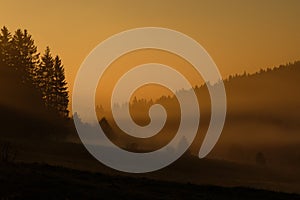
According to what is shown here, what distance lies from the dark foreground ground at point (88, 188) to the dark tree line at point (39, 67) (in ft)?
187

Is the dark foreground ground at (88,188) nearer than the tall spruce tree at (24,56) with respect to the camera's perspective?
Yes

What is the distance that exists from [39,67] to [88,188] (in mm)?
68556

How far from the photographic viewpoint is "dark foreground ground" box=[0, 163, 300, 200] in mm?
32219

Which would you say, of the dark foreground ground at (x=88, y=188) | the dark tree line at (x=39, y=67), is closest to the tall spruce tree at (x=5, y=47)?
the dark tree line at (x=39, y=67)

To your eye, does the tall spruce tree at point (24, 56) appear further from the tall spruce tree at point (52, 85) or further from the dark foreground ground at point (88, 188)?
the dark foreground ground at point (88, 188)

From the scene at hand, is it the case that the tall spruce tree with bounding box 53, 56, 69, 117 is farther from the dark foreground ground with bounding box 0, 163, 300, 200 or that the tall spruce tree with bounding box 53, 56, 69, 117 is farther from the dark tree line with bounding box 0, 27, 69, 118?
the dark foreground ground with bounding box 0, 163, 300, 200

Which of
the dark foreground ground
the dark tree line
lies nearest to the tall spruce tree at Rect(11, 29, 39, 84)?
the dark tree line

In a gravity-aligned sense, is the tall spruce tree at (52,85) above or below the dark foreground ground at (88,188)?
above

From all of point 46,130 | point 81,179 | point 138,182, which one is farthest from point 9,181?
point 46,130

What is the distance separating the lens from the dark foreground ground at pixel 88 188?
106 feet

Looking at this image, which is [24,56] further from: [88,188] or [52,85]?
[88,188]

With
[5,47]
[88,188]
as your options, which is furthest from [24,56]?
[88,188]

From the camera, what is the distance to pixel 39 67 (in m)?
102

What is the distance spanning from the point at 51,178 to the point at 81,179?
118 inches
